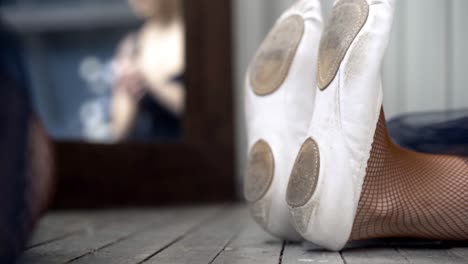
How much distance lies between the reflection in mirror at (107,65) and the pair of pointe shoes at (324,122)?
1259 millimetres

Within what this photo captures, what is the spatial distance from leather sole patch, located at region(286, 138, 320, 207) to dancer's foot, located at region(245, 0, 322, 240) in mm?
93

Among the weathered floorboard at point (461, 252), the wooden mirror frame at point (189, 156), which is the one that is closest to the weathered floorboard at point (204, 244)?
the weathered floorboard at point (461, 252)

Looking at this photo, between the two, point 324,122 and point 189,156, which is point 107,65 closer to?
point 189,156

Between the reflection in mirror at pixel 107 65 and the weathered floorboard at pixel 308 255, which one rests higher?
the reflection in mirror at pixel 107 65

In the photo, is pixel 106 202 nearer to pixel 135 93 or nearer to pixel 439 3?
pixel 135 93

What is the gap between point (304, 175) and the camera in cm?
109

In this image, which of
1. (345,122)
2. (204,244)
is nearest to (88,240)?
(204,244)

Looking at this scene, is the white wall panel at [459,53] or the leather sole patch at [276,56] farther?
the white wall panel at [459,53]

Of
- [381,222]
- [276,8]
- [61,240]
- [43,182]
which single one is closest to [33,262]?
[43,182]

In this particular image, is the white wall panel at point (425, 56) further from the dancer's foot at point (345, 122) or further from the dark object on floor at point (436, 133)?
the dancer's foot at point (345, 122)

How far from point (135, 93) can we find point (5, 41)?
5.13ft

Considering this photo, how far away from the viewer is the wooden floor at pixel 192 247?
1094mm

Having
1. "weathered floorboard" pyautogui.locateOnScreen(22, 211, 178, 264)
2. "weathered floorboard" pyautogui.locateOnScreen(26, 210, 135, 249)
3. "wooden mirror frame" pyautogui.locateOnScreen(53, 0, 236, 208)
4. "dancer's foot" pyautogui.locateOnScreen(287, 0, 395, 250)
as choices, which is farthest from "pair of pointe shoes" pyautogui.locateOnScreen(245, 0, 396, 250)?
"wooden mirror frame" pyautogui.locateOnScreen(53, 0, 236, 208)

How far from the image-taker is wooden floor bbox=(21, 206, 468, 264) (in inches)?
43.1
